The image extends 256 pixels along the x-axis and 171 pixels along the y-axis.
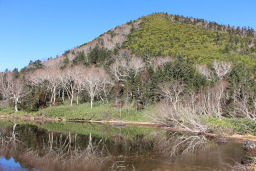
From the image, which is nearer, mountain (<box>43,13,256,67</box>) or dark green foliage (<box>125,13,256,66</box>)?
dark green foliage (<box>125,13,256,66</box>)

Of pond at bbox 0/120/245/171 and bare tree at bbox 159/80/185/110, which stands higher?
bare tree at bbox 159/80/185/110

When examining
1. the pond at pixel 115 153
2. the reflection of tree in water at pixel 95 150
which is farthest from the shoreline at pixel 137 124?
the pond at pixel 115 153

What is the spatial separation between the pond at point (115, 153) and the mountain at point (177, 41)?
1615 inches

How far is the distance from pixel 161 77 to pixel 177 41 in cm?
4548

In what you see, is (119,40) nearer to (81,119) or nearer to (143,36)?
(143,36)

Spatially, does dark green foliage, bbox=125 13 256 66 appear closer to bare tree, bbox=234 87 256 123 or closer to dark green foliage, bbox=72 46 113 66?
dark green foliage, bbox=72 46 113 66

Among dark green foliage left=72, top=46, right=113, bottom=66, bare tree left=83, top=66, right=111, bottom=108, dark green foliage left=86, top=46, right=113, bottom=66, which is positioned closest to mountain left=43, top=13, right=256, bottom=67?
dark green foliage left=72, top=46, right=113, bottom=66

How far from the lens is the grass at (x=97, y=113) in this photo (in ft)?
136

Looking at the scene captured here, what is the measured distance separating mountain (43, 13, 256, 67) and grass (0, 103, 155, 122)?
2544cm

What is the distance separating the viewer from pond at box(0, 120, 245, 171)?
→ 634 inches

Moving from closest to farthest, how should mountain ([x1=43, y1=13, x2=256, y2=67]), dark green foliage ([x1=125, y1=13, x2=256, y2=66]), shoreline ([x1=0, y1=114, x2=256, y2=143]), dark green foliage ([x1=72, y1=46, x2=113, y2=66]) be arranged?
shoreline ([x1=0, y1=114, x2=256, y2=143])
dark green foliage ([x1=125, y1=13, x2=256, y2=66])
mountain ([x1=43, y1=13, x2=256, y2=67])
dark green foliage ([x1=72, y1=46, x2=113, y2=66])

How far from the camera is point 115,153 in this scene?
19.5 metres

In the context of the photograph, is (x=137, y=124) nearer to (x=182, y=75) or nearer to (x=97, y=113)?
(x=97, y=113)

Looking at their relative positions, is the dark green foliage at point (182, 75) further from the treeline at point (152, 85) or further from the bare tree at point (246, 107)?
the bare tree at point (246, 107)
